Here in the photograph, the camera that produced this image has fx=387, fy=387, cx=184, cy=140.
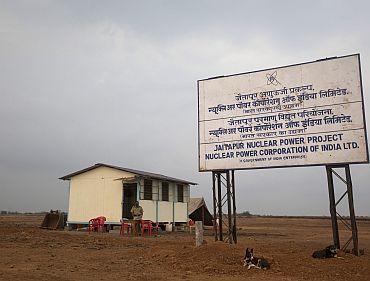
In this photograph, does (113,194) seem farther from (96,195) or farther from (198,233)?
(198,233)

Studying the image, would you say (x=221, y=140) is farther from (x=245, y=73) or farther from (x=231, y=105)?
(x=245, y=73)

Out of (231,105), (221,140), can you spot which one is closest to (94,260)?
(221,140)

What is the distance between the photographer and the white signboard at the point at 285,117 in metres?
12.2

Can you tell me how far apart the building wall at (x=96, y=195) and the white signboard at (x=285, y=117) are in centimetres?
1117

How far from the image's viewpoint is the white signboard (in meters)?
12.2

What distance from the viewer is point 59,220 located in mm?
25922

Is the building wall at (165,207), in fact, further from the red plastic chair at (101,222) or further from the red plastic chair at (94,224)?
the red plastic chair at (94,224)

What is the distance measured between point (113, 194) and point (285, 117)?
14.4 m

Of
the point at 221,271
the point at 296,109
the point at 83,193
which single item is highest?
the point at 296,109

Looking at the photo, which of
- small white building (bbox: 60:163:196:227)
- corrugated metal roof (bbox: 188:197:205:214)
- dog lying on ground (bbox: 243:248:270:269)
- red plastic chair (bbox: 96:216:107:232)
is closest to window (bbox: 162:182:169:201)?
small white building (bbox: 60:163:196:227)

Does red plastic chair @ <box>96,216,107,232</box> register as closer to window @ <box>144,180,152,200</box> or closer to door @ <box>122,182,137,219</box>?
window @ <box>144,180,152,200</box>

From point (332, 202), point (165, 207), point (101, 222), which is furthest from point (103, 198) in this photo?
point (332, 202)

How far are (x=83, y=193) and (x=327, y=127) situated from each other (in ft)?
58.2

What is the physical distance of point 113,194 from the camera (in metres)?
24.4
